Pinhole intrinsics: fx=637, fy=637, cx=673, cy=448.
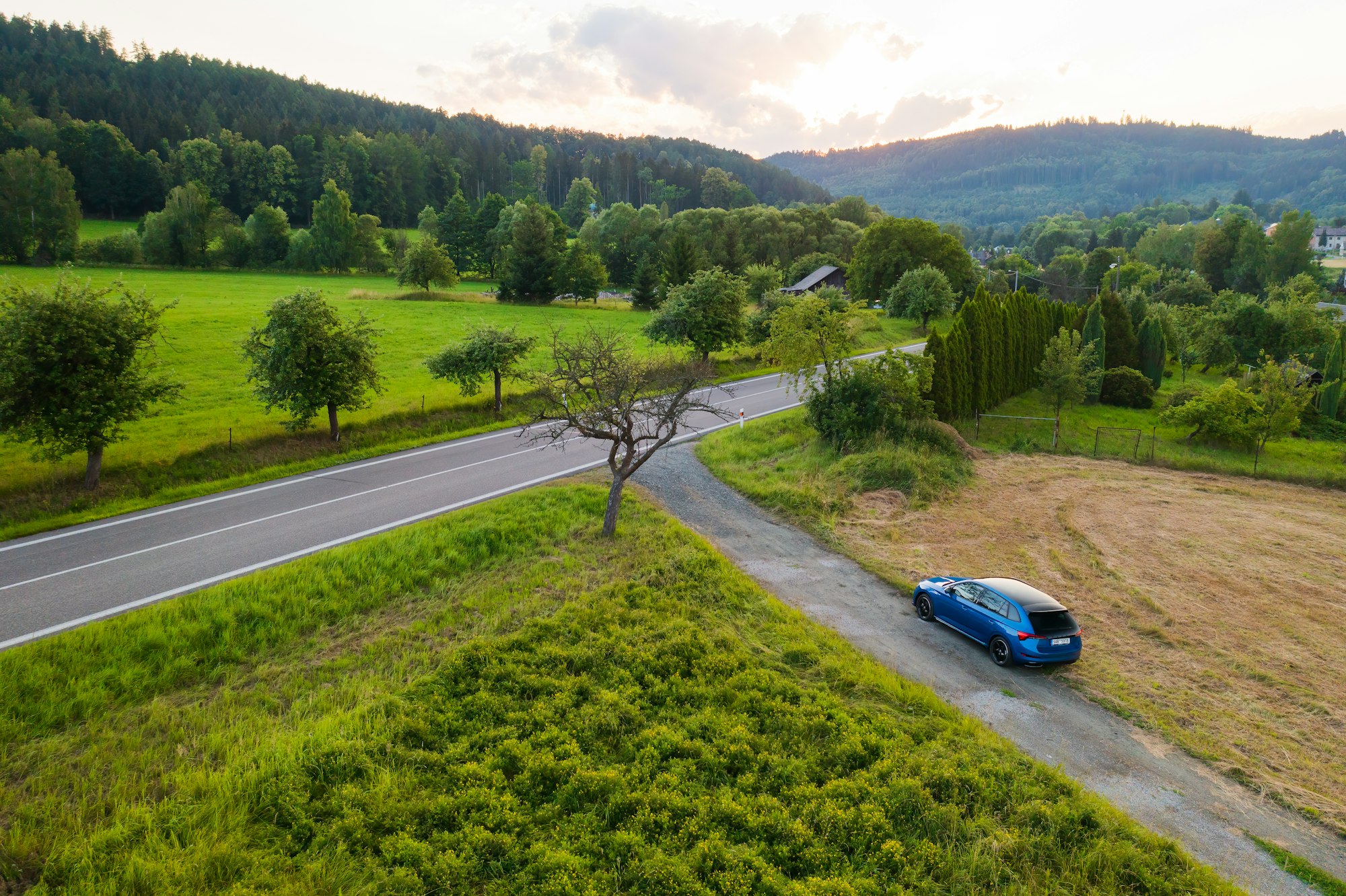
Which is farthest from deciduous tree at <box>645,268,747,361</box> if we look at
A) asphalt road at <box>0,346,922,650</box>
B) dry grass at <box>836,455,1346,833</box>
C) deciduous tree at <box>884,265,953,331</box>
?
deciduous tree at <box>884,265,953,331</box>

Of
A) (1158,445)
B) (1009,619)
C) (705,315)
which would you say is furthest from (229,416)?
(1158,445)

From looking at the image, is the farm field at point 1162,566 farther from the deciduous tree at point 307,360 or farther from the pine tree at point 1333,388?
the pine tree at point 1333,388

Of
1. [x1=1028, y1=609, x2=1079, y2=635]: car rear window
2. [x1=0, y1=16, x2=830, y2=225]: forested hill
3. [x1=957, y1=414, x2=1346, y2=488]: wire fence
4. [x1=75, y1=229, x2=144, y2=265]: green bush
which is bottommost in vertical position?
[x1=957, y1=414, x2=1346, y2=488]: wire fence

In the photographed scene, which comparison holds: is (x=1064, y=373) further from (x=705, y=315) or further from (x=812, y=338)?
(x=705, y=315)

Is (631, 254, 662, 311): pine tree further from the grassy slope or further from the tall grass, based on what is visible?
the grassy slope

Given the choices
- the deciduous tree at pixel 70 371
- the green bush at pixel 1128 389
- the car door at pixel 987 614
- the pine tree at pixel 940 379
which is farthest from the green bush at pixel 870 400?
the deciduous tree at pixel 70 371
